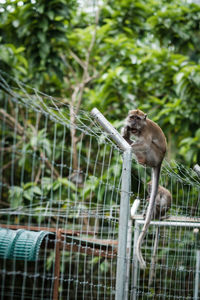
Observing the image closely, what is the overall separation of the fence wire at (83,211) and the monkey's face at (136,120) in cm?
32

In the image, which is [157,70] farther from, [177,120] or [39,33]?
[39,33]

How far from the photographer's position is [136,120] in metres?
4.00

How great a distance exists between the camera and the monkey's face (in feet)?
13.0

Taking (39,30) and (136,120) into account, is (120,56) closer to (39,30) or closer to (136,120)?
(39,30)

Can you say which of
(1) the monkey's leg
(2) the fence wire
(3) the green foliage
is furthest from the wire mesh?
(3) the green foliage

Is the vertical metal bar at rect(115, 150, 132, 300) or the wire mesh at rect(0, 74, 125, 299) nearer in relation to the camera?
the vertical metal bar at rect(115, 150, 132, 300)

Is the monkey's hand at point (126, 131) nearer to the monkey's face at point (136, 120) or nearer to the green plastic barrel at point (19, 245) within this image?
the monkey's face at point (136, 120)

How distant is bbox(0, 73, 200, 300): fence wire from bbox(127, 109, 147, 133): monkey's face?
0.32 m

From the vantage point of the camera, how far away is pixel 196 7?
6.89 m

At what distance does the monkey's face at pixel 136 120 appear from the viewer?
13.0 feet

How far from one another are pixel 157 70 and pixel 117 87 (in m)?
0.79

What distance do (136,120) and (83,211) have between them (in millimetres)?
1127

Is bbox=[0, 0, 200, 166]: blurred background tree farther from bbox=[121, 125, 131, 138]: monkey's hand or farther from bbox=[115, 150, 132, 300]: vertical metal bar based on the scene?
bbox=[115, 150, 132, 300]: vertical metal bar

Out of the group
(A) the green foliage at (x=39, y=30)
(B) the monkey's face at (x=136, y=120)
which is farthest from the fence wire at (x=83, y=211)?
(A) the green foliage at (x=39, y=30)
